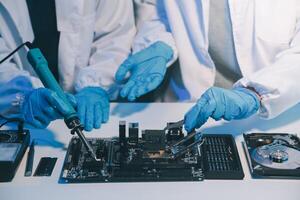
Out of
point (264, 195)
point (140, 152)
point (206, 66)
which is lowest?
point (264, 195)

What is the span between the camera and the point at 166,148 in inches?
40.8

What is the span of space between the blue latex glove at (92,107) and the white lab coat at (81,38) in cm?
10

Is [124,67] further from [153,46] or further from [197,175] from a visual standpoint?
[197,175]

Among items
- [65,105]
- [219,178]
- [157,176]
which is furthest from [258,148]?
[65,105]

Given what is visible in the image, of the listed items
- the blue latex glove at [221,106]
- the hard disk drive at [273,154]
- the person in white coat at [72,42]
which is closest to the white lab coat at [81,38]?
the person in white coat at [72,42]

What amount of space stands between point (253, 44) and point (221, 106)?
44 cm

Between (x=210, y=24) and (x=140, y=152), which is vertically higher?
(x=210, y=24)

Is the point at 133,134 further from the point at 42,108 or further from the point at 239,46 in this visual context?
the point at 239,46

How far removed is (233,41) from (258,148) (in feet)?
1.77

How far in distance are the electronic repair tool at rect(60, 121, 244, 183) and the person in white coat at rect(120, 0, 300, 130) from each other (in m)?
0.15

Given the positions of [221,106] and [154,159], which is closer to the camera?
[154,159]

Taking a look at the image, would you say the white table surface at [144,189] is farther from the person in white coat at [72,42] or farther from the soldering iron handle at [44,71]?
the person in white coat at [72,42]

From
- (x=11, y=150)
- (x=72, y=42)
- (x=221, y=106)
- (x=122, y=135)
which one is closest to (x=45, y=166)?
(x=11, y=150)

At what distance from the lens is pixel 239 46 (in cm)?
150
